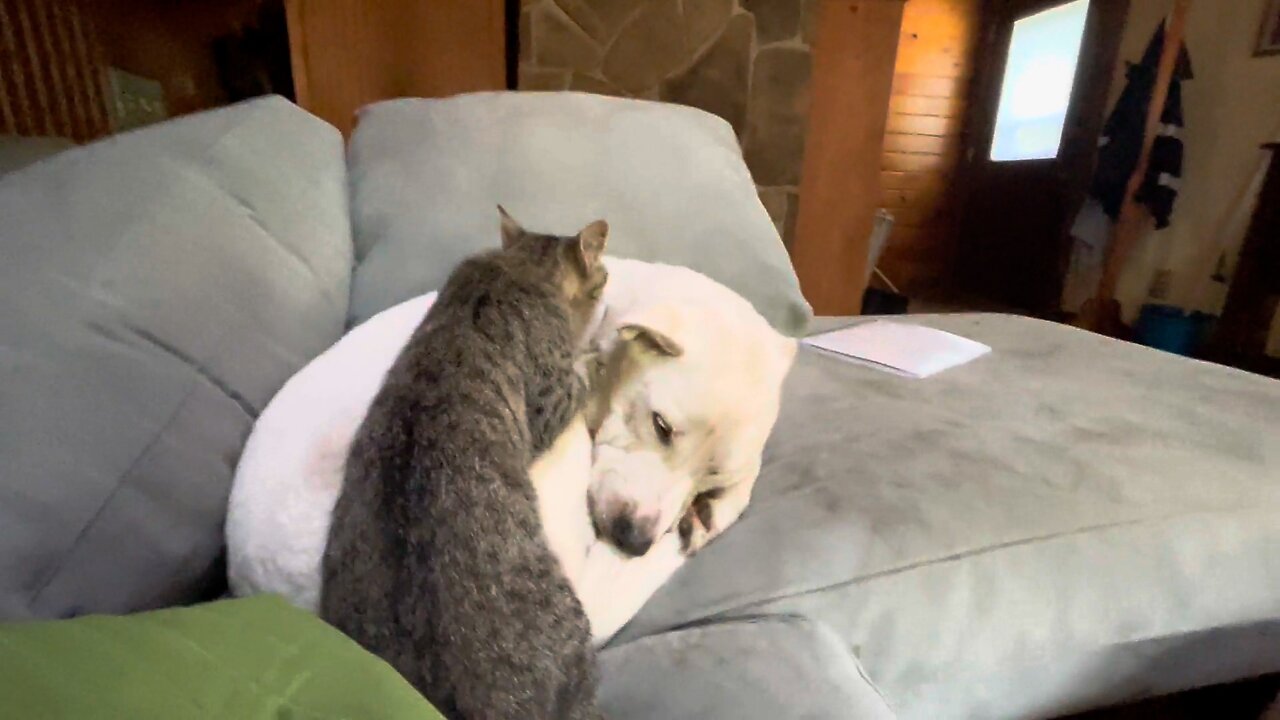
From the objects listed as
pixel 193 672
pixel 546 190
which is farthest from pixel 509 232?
pixel 193 672

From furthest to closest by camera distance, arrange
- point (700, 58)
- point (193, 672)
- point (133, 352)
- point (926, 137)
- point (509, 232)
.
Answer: point (926, 137), point (700, 58), point (509, 232), point (133, 352), point (193, 672)

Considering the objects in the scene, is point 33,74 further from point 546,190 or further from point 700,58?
point 700,58

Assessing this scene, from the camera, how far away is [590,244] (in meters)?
1.07

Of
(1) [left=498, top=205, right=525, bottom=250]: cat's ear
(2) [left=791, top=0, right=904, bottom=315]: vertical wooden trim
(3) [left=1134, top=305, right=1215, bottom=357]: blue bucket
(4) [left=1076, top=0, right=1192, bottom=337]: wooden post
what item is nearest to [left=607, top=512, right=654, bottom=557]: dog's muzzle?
(1) [left=498, top=205, right=525, bottom=250]: cat's ear

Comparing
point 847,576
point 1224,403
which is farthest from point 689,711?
point 1224,403

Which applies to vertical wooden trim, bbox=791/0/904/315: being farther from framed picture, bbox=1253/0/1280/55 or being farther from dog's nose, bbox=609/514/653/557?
dog's nose, bbox=609/514/653/557

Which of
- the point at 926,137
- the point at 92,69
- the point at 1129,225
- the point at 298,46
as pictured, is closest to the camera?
the point at 92,69

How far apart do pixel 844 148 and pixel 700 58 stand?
2.48 feet

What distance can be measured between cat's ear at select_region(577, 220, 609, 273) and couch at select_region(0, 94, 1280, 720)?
0.29 meters

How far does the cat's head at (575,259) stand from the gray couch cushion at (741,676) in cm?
45

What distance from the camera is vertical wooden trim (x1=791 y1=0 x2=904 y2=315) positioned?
10.3 ft

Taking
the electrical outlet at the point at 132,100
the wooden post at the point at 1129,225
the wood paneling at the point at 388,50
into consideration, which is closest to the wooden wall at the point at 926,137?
the wooden post at the point at 1129,225

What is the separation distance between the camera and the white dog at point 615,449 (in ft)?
2.32

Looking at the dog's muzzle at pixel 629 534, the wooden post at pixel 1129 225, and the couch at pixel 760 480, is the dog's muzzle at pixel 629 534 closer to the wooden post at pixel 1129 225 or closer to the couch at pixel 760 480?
the couch at pixel 760 480
